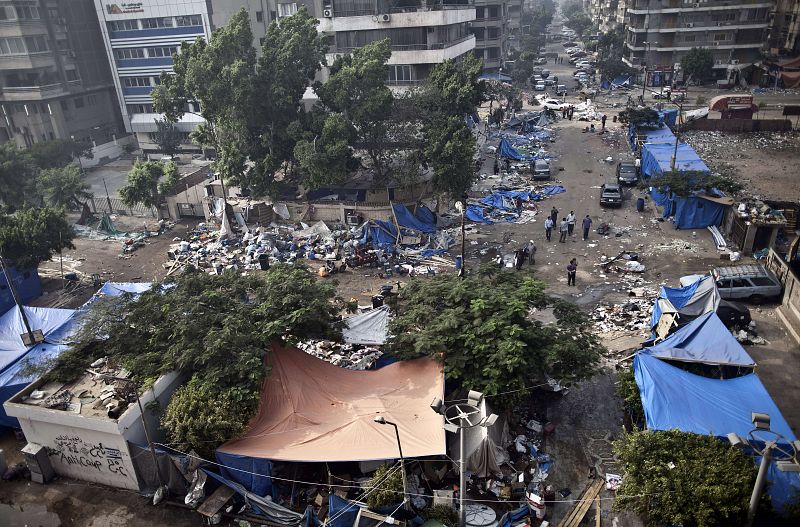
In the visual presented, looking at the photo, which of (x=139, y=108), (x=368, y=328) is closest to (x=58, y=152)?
(x=139, y=108)

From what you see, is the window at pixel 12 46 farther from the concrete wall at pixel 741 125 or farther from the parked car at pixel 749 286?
the concrete wall at pixel 741 125

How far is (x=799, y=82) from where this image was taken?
51.8m

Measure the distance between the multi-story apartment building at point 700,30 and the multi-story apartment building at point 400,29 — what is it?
32.4 meters

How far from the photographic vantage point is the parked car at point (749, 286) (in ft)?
62.4

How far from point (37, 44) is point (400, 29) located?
30646 millimetres

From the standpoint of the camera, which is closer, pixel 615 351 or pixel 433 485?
pixel 433 485

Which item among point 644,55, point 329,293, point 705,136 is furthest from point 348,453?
point 644,55

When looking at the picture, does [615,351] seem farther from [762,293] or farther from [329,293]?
[329,293]

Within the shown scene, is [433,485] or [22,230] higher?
[22,230]

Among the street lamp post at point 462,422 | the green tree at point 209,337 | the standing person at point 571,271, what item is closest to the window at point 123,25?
the green tree at point 209,337

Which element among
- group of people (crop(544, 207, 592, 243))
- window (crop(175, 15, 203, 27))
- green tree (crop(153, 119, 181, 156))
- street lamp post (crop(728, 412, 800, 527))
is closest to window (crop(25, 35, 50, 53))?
green tree (crop(153, 119, 181, 156))

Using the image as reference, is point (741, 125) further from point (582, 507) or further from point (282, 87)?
point (582, 507)

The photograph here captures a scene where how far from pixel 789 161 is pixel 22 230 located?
134 ft

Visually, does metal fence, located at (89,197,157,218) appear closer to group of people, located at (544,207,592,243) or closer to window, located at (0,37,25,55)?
window, located at (0,37,25,55)
